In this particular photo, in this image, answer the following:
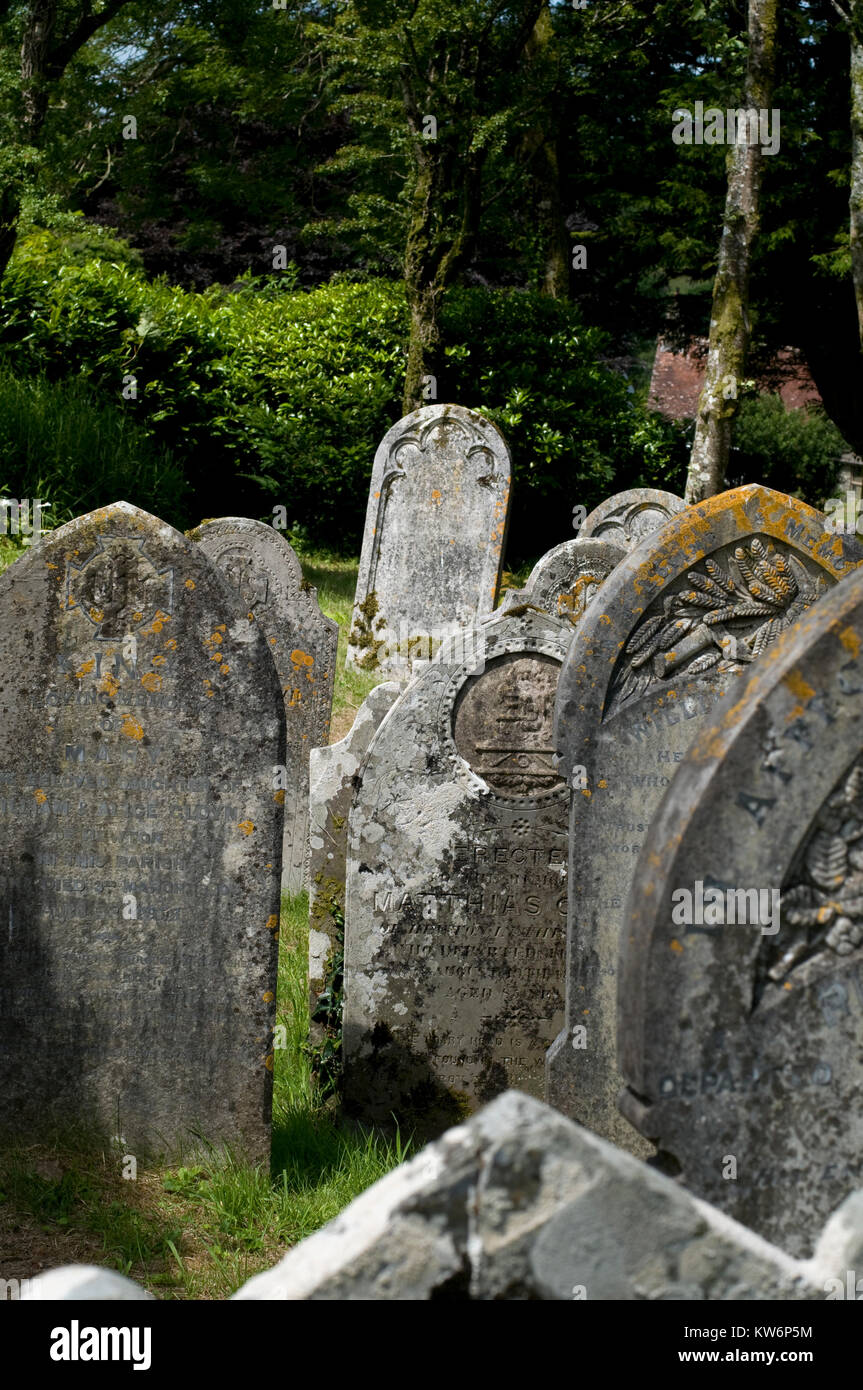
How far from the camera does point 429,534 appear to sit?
10.9 metres

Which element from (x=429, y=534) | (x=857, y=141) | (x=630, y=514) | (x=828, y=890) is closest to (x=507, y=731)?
(x=828, y=890)

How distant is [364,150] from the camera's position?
17.1 metres

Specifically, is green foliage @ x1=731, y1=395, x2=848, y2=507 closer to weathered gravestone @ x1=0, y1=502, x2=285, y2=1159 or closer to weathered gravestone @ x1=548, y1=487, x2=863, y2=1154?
weathered gravestone @ x1=548, y1=487, x2=863, y2=1154

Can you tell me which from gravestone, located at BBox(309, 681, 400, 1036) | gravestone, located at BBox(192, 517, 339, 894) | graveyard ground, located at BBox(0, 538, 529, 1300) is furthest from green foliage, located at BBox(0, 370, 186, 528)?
graveyard ground, located at BBox(0, 538, 529, 1300)

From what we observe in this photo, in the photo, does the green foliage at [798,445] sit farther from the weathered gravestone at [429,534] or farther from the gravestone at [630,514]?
the weathered gravestone at [429,534]

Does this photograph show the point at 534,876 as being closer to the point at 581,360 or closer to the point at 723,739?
the point at 723,739

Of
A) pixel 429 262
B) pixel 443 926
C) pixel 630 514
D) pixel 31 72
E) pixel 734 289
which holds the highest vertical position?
pixel 31 72

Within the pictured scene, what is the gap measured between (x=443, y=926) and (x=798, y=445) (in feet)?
95.8

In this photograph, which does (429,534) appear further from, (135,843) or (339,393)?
(135,843)

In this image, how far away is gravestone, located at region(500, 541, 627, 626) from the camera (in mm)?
7797

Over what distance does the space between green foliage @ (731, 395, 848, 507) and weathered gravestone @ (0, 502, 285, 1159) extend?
2492 cm

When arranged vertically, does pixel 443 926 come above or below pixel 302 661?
below

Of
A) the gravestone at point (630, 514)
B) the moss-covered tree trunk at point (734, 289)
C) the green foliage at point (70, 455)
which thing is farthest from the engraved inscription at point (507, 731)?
the moss-covered tree trunk at point (734, 289)
